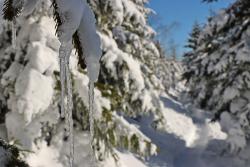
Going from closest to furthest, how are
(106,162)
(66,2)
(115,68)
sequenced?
(66,2)
(106,162)
(115,68)

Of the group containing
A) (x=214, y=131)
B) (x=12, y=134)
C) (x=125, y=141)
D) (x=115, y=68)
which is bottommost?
(x=12, y=134)

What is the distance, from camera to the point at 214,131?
84.2 ft

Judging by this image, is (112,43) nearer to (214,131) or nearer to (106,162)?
(106,162)

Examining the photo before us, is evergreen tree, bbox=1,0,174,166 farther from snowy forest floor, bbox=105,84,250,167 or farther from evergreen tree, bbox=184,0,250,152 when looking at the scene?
evergreen tree, bbox=184,0,250,152

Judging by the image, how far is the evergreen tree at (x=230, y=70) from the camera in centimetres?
1157

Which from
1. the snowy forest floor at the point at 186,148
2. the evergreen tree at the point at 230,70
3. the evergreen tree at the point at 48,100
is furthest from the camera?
the snowy forest floor at the point at 186,148

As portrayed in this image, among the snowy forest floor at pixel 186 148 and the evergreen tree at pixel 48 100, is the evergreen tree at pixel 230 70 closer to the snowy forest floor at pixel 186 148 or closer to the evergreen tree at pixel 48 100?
the snowy forest floor at pixel 186 148

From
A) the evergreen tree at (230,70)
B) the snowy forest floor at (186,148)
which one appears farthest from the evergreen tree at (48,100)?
the evergreen tree at (230,70)

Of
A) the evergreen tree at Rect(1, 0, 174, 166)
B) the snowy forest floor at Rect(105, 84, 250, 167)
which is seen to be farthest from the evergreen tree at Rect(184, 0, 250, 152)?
the evergreen tree at Rect(1, 0, 174, 166)

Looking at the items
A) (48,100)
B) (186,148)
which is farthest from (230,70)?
(48,100)

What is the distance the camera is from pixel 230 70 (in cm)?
1454

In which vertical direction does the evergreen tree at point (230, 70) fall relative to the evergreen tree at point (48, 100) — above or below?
above

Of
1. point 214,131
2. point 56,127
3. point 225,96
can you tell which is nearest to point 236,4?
point 225,96

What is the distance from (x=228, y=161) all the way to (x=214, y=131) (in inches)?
369
